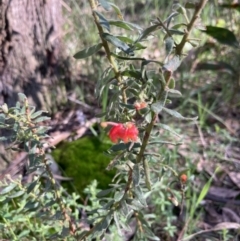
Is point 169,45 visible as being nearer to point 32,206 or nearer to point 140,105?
point 140,105

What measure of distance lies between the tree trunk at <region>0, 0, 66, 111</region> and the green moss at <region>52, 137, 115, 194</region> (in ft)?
1.01

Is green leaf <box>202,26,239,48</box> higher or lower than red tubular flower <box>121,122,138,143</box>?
lower

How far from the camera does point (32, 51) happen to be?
2365 millimetres

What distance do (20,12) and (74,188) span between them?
0.87 metres

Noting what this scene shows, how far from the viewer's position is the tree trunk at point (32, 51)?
2.20 meters

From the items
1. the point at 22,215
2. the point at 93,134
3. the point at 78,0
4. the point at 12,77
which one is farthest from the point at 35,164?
the point at 78,0

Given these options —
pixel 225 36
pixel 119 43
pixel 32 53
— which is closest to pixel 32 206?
pixel 119 43

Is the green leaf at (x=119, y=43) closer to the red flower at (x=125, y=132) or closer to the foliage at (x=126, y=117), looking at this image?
the foliage at (x=126, y=117)

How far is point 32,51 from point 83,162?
0.62 m

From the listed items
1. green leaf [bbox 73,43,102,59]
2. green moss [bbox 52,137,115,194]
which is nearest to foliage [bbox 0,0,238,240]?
green leaf [bbox 73,43,102,59]

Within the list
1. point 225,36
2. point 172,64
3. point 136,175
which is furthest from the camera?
point 225,36

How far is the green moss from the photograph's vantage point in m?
2.21

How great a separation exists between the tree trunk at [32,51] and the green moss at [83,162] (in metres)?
0.31

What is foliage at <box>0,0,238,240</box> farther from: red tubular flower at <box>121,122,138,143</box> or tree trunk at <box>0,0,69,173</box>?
tree trunk at <box>0,0,69,173</box>
